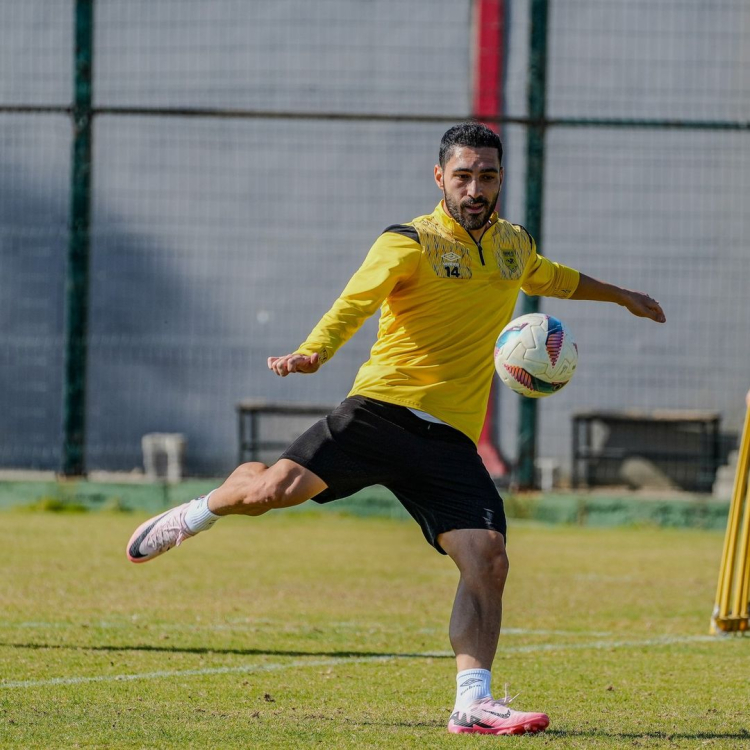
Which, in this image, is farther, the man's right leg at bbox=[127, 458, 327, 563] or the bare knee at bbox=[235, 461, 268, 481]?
the bare knee at bbox=[235, 461, 268, 481]

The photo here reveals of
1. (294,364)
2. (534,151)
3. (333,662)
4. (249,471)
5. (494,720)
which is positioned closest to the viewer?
(294,364)

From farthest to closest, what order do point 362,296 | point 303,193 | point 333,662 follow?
point 303,193 < point 333,662 < point 362,296

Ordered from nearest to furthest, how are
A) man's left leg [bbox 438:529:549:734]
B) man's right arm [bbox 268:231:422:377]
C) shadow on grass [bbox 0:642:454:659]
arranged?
1. man's right arm [bbox 268:231:422:377]
2. man's left leg [bbox 438:529:549:734]
3. shadow on grass [bbox 0:642:454:659]

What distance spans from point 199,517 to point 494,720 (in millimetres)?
1608

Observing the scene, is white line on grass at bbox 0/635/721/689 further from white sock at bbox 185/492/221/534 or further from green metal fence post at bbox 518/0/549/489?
green metal fence post at bbox 518/0/549/489

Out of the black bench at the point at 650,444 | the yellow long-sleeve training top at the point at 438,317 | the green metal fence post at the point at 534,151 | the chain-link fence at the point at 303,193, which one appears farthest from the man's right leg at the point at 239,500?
the black bench at the point at 650,444

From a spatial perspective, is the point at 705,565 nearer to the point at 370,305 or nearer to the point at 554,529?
the point at 554,529

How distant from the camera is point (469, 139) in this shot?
536 centimetres

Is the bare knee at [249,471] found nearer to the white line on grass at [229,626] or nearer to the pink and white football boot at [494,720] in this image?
the pink and white football boot at [494,720]

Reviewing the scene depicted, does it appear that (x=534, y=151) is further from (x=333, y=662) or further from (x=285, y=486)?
(x=285, y=486)

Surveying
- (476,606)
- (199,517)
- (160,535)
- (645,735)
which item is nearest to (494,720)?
(476,606)

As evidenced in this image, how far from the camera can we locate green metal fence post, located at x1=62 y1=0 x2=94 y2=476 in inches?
542

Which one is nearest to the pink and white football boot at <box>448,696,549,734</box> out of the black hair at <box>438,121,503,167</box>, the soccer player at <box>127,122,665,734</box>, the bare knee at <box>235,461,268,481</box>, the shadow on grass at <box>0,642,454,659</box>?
the soccer player at <box>127,122,665,734</box>

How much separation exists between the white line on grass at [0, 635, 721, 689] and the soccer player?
3.39 feet
